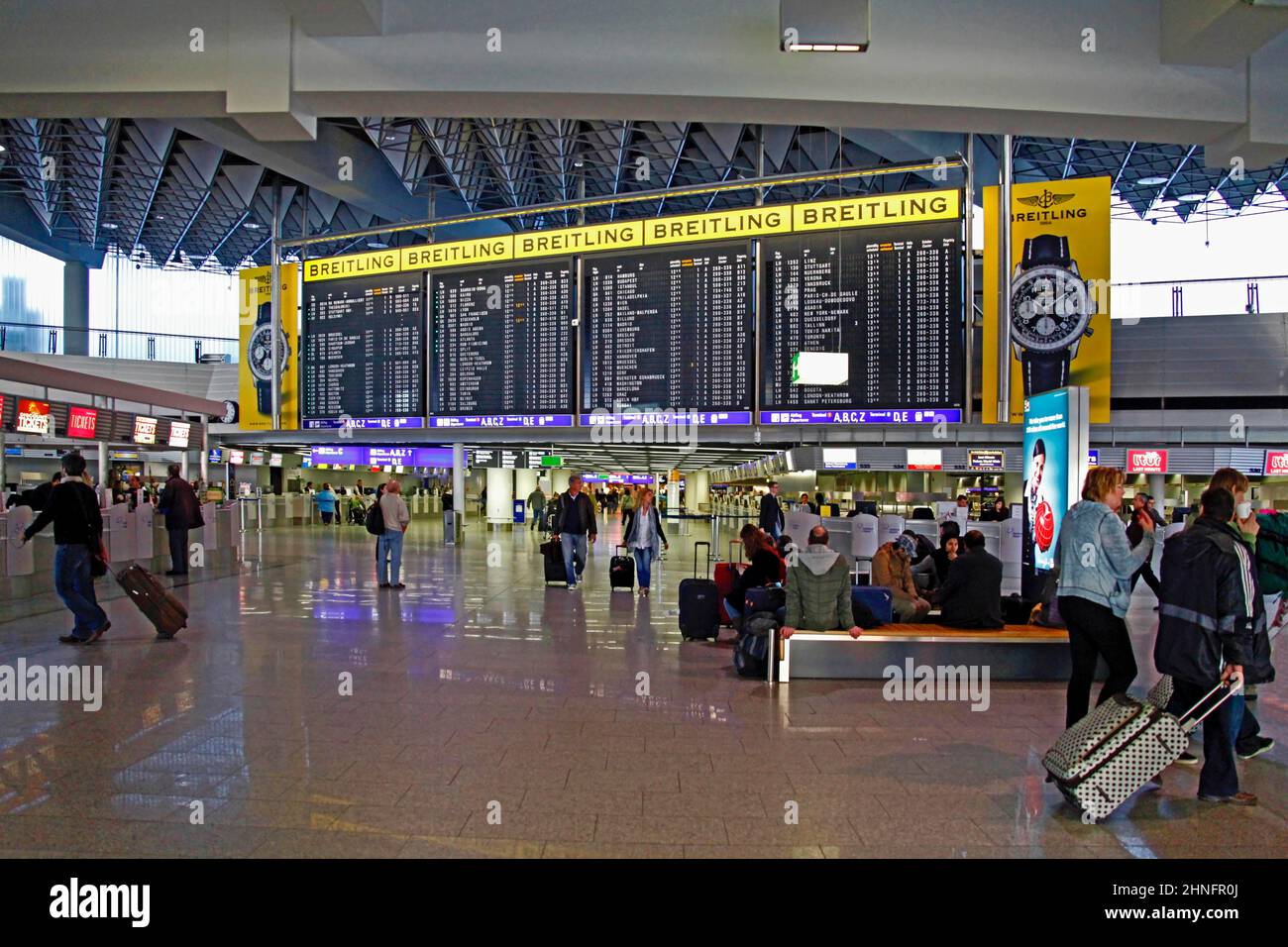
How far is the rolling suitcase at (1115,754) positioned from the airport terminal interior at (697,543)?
0.7 inches

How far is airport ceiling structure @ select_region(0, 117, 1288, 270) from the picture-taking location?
80.1 feet

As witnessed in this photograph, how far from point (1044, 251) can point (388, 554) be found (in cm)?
1131

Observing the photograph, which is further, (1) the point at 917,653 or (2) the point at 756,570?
(2) the point at 756,570

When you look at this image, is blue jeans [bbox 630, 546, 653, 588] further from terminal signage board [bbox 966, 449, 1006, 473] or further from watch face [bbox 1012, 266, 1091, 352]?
terminal signage board [bbox 966, 449, 1006, 473]

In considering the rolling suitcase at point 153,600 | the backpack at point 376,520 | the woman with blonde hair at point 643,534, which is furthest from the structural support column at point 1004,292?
the rolling suitcase at point 153,600

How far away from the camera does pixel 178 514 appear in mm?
14156

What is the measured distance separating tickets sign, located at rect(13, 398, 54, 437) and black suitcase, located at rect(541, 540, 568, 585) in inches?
301

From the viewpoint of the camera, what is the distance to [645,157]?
27.5 metres

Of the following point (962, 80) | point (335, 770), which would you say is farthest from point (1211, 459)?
point (335, 770)

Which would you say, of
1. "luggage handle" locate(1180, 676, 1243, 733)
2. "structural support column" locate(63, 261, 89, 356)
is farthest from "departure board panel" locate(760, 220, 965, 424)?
"structural support column" locate(63, 261, 89, 356)

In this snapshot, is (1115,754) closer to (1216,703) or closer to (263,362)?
(1216,703)

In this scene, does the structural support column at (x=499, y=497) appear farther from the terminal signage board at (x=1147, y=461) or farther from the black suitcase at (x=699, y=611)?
the black suitcase at (x=699, y=611)

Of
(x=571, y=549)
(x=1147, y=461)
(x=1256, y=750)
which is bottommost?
(x=1256, y=750)

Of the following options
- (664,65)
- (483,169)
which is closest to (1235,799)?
(664,65)
